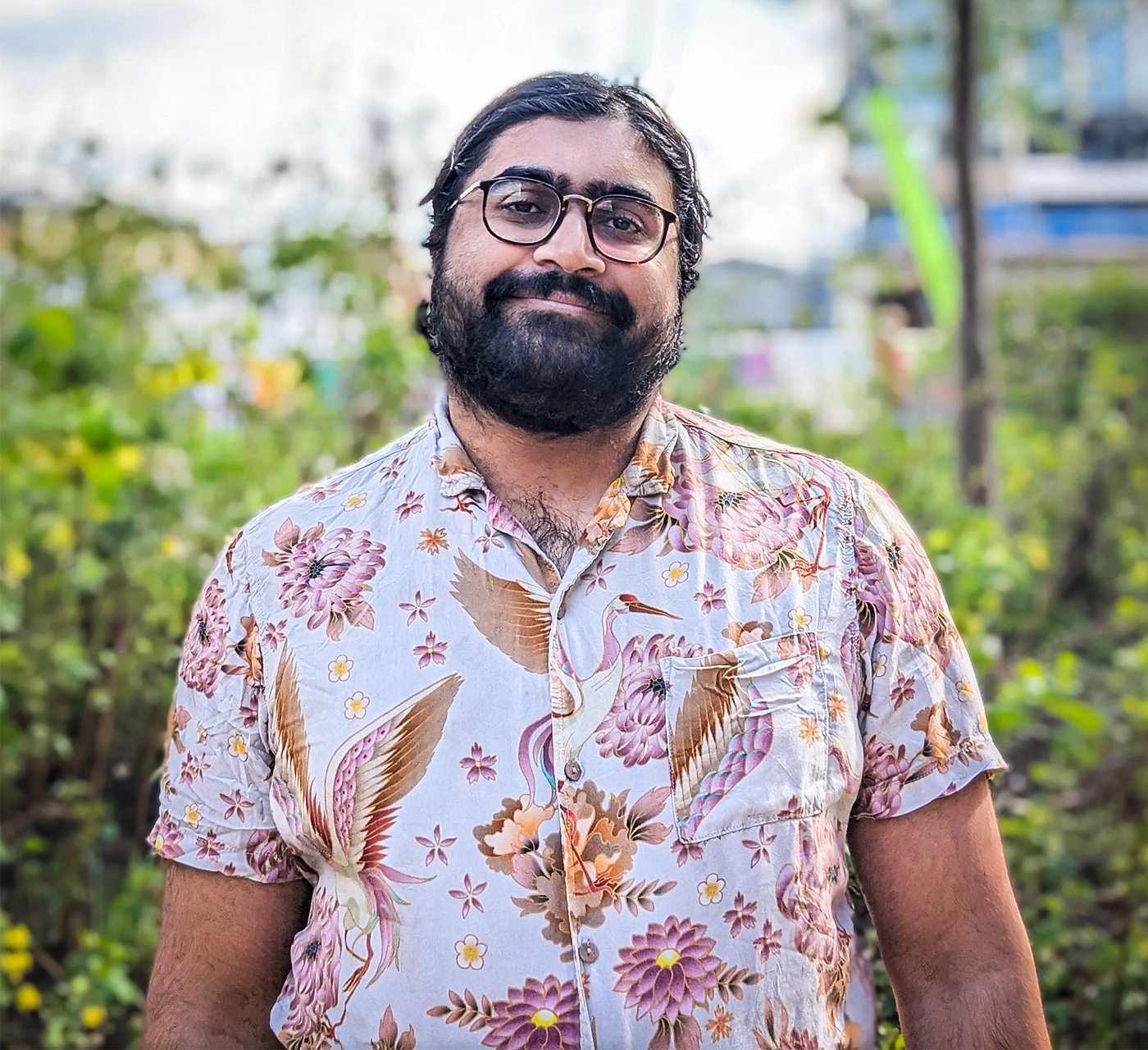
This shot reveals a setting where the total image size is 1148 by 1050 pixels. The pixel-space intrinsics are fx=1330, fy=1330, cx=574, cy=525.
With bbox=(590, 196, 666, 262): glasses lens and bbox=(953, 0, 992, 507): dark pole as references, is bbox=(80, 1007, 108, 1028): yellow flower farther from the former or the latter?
bbox=(953, 0, 992, 507): dark pole

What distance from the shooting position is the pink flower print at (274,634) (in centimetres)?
184

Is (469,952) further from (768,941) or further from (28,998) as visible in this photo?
(28,998)

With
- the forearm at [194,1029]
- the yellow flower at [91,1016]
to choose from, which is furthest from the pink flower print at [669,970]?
the yellow flower at [91,1016]

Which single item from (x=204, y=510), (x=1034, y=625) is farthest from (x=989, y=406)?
(x=204, y=510)

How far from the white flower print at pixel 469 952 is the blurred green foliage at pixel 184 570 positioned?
2.55ft

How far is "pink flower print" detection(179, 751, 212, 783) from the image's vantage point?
1856 mm

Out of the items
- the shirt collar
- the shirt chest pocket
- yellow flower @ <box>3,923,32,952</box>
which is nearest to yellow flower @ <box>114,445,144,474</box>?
yellow flower @ <box>3,923,32,952</box>

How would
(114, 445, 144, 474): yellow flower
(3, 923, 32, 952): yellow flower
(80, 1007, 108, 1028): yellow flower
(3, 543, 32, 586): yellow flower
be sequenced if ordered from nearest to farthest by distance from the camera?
(80, 1007, 108, 1028): yellow flower < (3, 923, 32, 952): yellow flower < (3, 543, 32, 586): yellow flower < (114, 445, 144, 474): yellow flower

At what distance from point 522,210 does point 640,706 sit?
748 millimetres

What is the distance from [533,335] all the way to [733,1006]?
0.95 meters

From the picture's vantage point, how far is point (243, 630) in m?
1.88

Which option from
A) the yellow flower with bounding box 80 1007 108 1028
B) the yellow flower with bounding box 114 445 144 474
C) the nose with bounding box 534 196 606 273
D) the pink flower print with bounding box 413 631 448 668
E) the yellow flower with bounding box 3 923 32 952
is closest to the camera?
the pink flower print with bounding box 413 631 448 668

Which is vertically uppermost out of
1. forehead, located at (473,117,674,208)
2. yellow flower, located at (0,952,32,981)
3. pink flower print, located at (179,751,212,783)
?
Result: forehead, located at (473,117,674,208)

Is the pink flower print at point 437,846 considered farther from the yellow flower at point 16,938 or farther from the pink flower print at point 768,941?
the yellow flower at point 16,938
